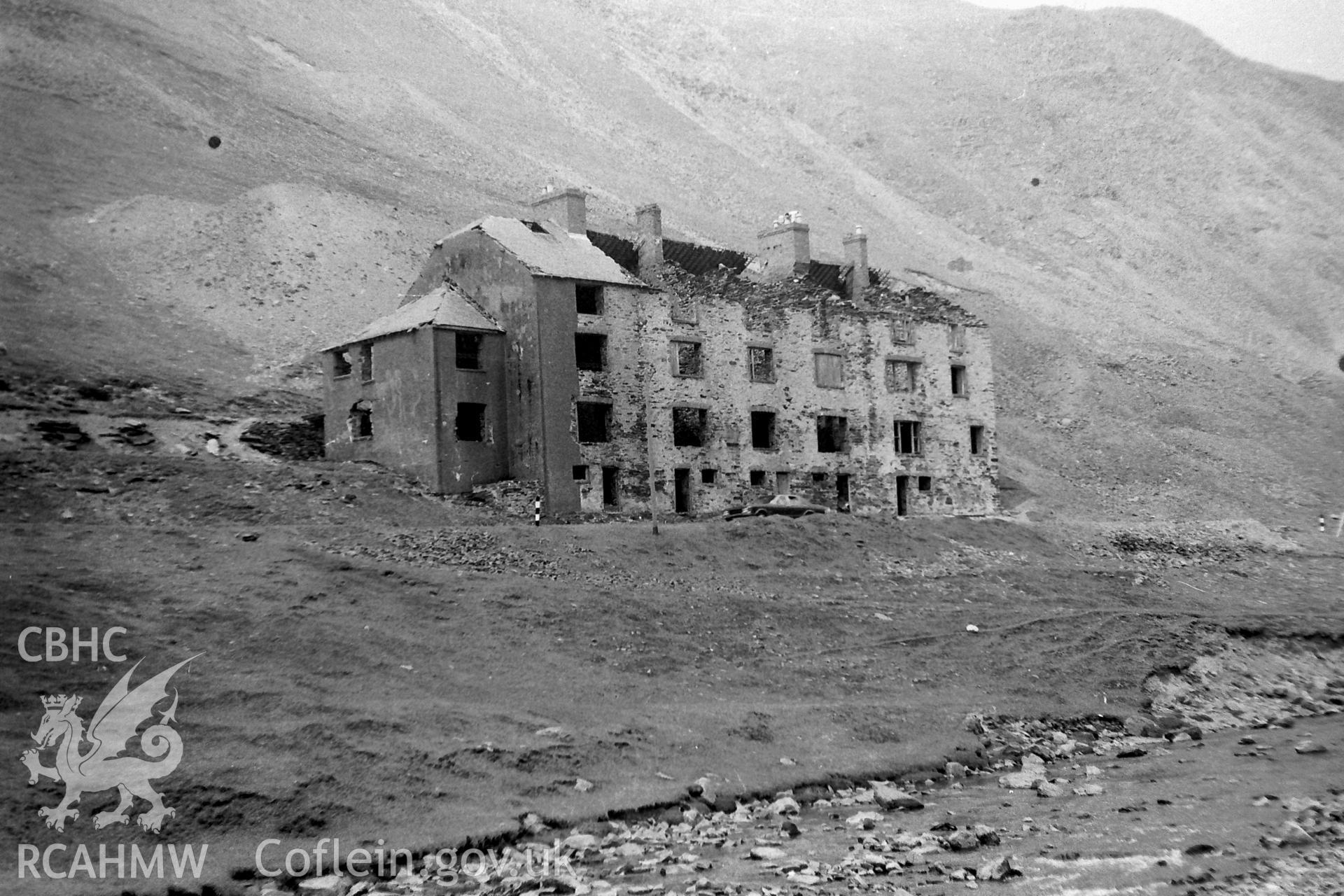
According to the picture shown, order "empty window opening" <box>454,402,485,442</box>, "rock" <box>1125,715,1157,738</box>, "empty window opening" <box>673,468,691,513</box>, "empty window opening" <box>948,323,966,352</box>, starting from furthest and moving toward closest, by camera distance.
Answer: "empty window opening" <box>948,323,966,352</box>
"empty window opening" <box>673,468,691,513</box>
"empty window opening" <box>454,402,485,442</box>
"rock" <box>1125,715,1157,738</box>

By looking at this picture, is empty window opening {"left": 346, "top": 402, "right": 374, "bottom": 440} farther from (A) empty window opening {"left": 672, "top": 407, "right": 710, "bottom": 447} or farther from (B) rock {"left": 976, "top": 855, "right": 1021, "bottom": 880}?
(B) rock {"left": 976, "top": 855, "right": 1021, "bottom": 880}

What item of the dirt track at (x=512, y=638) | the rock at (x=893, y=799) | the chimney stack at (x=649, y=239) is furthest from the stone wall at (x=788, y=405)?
Result: the rock at (x=893, y=799)

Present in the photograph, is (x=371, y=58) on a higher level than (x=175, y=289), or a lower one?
higher

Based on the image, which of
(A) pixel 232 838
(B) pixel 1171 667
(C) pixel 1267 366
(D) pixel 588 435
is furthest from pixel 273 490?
(C) pixel 1267 366

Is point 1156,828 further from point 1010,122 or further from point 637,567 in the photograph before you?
point 1010,122

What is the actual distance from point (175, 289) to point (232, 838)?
55506 mm

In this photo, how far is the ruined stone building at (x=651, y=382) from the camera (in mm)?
51531

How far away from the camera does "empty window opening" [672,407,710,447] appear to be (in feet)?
181

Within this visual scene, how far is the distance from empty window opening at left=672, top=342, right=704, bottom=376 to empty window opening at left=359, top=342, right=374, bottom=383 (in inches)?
511

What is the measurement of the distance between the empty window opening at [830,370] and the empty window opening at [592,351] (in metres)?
11.3

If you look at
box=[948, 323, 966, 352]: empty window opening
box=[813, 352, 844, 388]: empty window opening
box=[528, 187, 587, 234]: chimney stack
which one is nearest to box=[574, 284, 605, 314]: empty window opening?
box=[528, 187, 587, 234]: chimney stack

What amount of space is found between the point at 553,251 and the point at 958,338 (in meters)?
22.3

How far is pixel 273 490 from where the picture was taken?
45719mm

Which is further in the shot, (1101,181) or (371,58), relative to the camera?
(1101,181)
